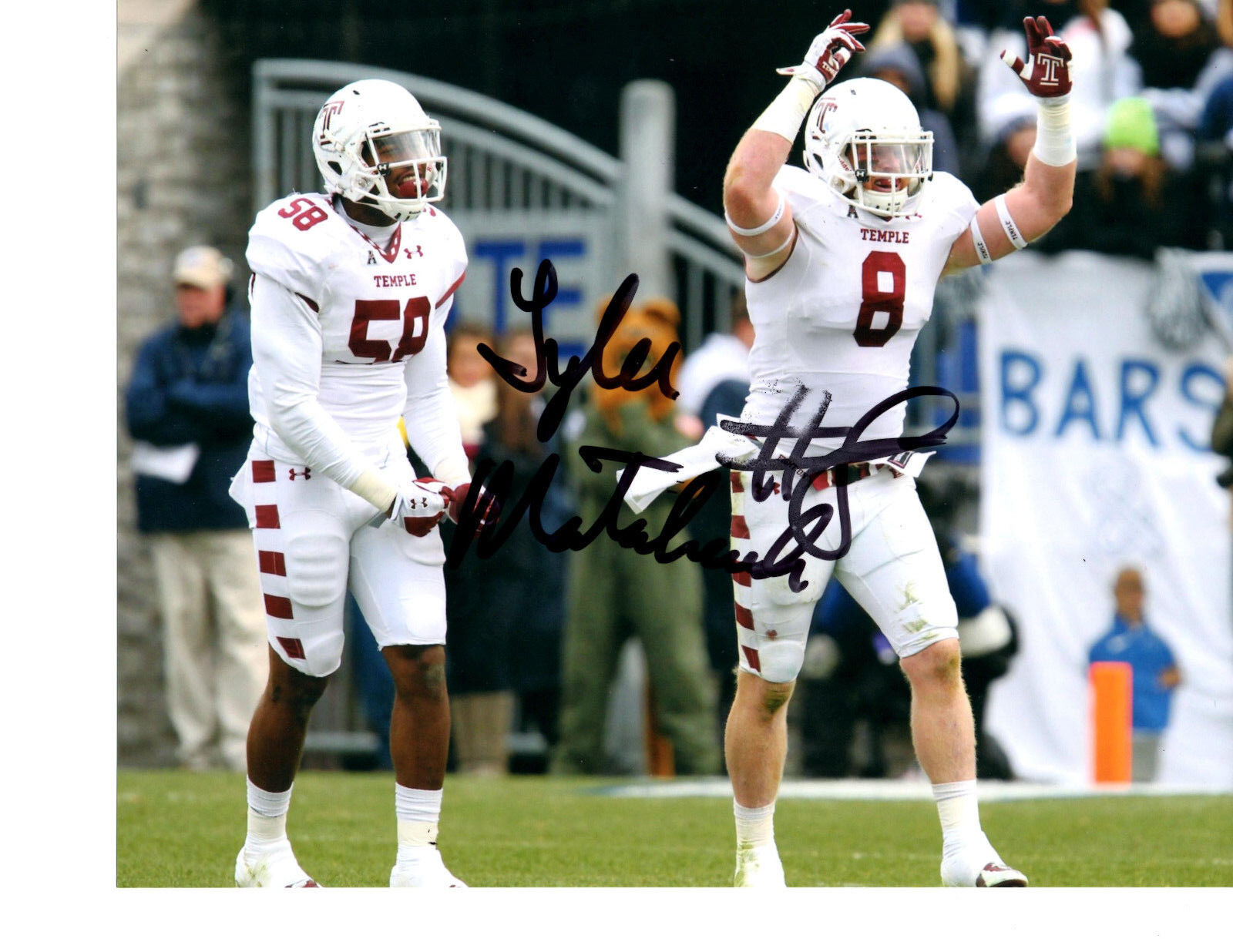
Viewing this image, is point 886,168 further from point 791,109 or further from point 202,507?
point 202,507

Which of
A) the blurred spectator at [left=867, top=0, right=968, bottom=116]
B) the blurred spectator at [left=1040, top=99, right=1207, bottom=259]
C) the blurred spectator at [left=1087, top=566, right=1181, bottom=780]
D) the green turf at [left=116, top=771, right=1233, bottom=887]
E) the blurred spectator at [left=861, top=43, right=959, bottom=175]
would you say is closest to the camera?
the green turf at [left=116, top=771, right=1233, bottom=887]

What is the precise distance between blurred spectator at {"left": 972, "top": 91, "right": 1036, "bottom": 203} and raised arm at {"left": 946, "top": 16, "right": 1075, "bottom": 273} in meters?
2.89

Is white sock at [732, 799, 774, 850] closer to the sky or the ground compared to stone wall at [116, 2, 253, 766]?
closer to the ground

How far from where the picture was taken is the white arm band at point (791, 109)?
441cm

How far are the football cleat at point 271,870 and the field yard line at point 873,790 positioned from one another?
232 cm

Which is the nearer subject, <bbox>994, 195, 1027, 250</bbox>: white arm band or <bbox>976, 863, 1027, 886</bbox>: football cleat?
<bbox>976, 863, 1027, 886</bbox>: football cleat

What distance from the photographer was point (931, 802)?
6766mm

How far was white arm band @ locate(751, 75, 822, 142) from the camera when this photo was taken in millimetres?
4410

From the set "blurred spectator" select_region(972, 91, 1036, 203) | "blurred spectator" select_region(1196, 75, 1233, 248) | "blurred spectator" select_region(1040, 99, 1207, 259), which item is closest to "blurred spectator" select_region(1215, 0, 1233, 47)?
"blurred spectator" select_region(1196, 75, 1233, 248)

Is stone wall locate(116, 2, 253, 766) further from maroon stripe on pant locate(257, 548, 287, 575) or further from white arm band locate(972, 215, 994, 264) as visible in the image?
white arm band locate(972, 215, 994, 264)

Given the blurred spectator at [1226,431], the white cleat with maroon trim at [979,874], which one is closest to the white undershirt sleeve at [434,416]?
the white cleat with maroon trim at [979,874]

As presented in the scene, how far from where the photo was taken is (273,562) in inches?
181

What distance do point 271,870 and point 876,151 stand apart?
2.07 m
